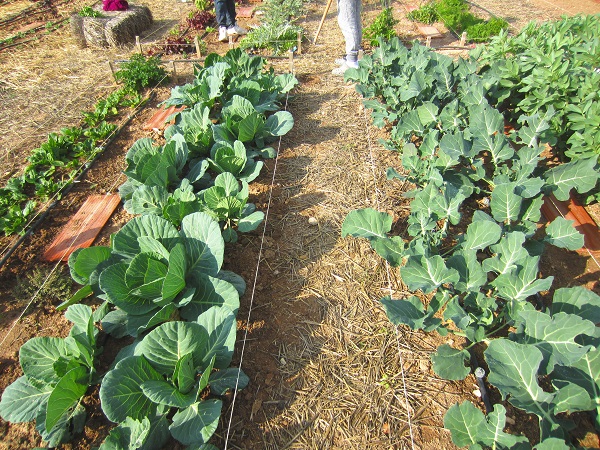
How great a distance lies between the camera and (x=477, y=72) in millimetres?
4012

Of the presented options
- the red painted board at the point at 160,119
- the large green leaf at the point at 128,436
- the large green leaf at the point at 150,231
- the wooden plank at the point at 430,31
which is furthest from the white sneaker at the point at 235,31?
the large green leaf at the point at 128,436

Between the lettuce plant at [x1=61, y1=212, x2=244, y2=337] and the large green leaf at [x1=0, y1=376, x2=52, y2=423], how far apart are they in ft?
1.47

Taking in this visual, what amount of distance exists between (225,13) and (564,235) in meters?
6.59

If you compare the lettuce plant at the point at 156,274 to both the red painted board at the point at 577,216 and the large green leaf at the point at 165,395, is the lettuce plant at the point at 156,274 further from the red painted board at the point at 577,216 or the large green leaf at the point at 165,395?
the red painted board at the point at 577,216

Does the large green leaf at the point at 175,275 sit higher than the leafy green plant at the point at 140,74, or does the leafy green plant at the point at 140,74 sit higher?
the leafy green plant at the point at 140,74

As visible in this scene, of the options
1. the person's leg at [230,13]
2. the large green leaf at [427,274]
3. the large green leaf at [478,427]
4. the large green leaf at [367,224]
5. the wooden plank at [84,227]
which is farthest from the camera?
the person's leg at [230,13]

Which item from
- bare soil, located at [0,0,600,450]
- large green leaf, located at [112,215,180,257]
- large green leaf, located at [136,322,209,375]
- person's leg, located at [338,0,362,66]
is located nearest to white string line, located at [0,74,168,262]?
bare soil, located at [0,0,600,450]

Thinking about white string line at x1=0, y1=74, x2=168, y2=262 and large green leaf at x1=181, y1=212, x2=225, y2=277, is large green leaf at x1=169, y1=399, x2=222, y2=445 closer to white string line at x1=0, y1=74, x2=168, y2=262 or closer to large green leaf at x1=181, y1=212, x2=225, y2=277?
large green leaf at x1=181, y1=212, x2=225, y2=277

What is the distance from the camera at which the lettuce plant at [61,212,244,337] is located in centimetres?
215

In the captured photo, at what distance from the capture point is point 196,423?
1.78m

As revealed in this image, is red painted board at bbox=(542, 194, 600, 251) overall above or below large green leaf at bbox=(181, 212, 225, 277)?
below

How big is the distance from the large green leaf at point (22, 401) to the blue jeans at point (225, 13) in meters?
6.63

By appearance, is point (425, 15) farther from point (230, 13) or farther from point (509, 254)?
point (509, 254)

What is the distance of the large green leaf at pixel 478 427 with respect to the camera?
62.4 inches
